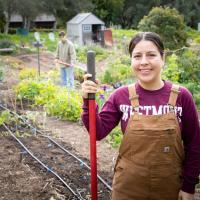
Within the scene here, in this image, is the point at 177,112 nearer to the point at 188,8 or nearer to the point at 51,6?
the point at 51,6

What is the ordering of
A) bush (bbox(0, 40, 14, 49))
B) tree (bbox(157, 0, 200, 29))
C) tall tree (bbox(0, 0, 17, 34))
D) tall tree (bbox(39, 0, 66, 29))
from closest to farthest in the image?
1. bush (bbox(0, 40, 14, 49))
2. tall tree (bbox(0, 0, 17, 34))
3. tall tree (bbox(39, 0, 66, 29))
4. tree (bbox(157, 0, 200, 29))

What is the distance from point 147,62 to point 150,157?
1.77 feet

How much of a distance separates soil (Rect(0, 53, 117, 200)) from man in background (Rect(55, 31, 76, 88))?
2.55 meters

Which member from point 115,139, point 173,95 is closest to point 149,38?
point 173,95

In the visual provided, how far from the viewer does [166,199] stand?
2555 millimetres

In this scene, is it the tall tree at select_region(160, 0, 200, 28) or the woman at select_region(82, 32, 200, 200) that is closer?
the woman at select_region(82, 32, 200, 200)

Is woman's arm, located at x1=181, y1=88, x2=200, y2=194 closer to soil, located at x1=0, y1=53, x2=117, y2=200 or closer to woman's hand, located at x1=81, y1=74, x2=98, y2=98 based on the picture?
woman's hand, located at x1=81, y1=74, x2=98, y2=98

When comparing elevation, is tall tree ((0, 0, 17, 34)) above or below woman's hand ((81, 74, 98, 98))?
above

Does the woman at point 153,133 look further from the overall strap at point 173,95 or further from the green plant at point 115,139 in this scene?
the green plant at point 115,139

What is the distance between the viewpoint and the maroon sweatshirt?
98.5 inches

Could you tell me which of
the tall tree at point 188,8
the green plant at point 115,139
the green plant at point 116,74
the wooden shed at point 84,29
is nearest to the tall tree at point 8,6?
the wooden shed at point 84,29

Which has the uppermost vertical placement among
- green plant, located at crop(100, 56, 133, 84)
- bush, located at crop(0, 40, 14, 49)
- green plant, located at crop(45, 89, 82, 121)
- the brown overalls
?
bush, located at crop(0, 40, 14, 49)

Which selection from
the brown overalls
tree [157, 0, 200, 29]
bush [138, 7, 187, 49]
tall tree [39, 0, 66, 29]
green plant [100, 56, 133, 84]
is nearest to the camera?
the brown overalls

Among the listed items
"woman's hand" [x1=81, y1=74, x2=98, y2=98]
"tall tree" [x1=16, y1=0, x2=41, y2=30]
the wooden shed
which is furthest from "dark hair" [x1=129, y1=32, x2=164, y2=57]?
"tall tree" [x1=16, y1=0, x2=41, y2=30]
